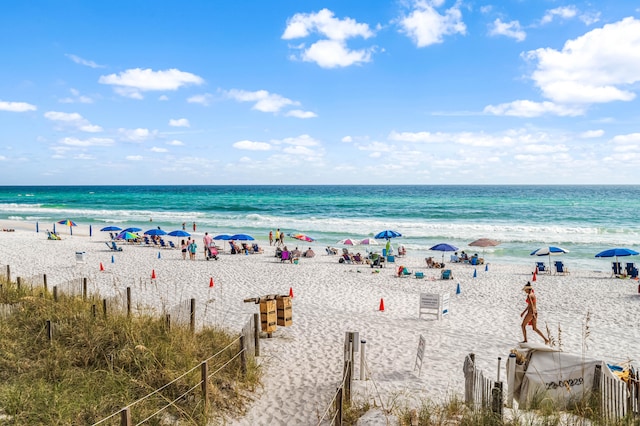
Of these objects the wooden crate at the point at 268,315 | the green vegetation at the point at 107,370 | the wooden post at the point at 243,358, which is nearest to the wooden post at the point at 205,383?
the green vegetation at the point at 107,370

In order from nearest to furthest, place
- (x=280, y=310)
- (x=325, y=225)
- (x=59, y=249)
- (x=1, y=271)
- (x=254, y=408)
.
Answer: (x=254, y=408) < (x=280, y=310) < (x=1, y=271) < (x=59, y=249) < (x=325, y=225)

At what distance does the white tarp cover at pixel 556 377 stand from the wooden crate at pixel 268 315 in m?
5.57

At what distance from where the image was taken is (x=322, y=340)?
424 inches

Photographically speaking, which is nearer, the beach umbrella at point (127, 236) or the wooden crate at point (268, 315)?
the wooden crate at point (268, 315)

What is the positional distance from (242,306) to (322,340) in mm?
3804

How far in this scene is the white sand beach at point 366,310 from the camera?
8266mm

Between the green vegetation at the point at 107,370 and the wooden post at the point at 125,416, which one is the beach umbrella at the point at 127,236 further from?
the wooden post at the point at 125,416

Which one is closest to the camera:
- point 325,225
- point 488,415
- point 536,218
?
point 488,415

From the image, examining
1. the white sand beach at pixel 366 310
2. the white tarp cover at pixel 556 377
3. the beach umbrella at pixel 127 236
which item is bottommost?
the white sand beach at pixel 366 310

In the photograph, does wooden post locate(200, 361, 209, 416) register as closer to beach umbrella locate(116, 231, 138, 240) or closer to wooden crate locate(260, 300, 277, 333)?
wooden crate locate(260, 300, 277, 333)

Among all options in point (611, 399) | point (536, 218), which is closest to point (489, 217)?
point (536, 218)

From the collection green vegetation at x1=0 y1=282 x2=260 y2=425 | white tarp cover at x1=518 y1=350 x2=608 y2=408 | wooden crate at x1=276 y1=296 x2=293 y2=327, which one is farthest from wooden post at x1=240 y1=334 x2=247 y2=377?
white tarp cover at x1=518 y1=350 x2=608 y2=408

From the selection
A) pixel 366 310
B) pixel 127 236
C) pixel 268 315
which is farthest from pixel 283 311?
pixel 127 236

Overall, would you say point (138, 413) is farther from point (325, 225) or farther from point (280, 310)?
point (325, 225)
